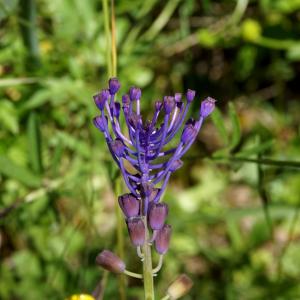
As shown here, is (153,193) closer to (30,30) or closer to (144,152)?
(144,152)

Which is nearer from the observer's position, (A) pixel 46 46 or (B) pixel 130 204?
(B) pixel 130 204

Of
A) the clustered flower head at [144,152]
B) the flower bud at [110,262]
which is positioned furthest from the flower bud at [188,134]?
the flower bud at [110,262]

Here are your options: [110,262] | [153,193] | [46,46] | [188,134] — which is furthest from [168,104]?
[46,46]

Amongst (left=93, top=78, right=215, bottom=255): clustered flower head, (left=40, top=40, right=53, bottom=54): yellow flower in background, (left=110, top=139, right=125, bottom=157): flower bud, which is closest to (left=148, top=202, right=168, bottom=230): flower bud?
(left=93, top=78, right=215, bottom=255): clustered flower head

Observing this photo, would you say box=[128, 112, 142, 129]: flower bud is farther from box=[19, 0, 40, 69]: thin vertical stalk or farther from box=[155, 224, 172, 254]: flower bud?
box=[19, 0, 40, 69]: thin vertical stalk

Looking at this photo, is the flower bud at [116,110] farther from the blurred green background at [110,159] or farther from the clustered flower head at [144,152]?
the blurred green background at [110,159]

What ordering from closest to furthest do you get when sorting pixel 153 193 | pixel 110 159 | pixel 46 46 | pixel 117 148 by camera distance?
pixel 117 148 < pixel 153 193 < pixel 110 159 < pixel 46 46
